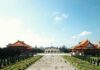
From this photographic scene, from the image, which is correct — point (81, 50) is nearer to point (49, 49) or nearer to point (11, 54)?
point (11, 54)

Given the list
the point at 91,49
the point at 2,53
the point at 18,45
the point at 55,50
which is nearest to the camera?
the point at 2,53

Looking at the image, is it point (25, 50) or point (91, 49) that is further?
point (25, 50)

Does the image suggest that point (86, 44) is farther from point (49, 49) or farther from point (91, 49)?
point (49, 49)

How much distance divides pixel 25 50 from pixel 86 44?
2932 cm

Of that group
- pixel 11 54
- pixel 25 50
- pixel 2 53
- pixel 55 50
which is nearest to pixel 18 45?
pixel 25 50

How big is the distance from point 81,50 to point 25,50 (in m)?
27.0

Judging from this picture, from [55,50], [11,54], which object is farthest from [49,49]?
[11,54]

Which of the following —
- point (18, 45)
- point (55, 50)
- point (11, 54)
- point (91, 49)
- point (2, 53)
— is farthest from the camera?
point (55, 50)

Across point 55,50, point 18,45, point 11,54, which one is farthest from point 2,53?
point 55,50

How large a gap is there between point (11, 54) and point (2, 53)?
7.45m

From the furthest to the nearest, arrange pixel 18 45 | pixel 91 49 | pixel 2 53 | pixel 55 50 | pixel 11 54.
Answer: pixel 55 50 → pixel 18 45 → pixel 91 49 → pixel 11 54 → pixel 2 53

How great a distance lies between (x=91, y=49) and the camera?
92.8 meters

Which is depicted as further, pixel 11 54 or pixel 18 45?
pixel 18 45

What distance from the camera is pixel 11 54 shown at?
65500mm
